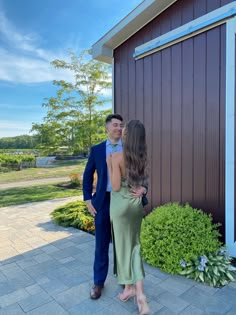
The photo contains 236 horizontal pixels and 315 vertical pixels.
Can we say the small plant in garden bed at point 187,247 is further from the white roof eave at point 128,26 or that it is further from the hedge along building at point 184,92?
the white roof eave at point 128,26

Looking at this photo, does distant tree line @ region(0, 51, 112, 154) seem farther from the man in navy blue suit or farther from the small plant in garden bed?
the man in navy blue suit

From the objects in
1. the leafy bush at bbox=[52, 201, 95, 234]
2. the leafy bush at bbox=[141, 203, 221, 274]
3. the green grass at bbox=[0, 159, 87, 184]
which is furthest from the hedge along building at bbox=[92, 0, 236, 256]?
the green grass at bbox=[0, 159, 87, 184]

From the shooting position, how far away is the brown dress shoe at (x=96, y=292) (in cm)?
210

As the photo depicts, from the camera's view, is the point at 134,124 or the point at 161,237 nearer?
the point at 134,124

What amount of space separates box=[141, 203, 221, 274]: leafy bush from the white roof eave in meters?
2.83

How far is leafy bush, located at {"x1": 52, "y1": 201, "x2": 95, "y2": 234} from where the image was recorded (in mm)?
4156

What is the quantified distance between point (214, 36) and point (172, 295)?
9.61 ft

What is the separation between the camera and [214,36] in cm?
291

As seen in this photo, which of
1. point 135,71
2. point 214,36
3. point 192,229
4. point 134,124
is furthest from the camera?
point 135,71

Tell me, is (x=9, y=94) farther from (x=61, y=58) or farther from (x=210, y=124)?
(x=210, y=124)

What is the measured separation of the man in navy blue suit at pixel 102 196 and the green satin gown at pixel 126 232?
197 mm

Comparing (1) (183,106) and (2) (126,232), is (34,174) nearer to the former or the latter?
(1) (183,106)

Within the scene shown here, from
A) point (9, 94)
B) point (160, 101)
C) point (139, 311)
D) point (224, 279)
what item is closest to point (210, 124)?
point (160, 101)

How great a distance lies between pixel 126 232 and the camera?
1912mm
